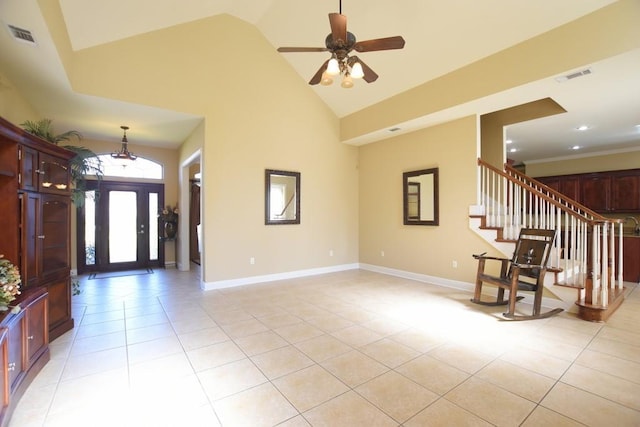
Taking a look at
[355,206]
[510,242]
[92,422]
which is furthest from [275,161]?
[92,422]

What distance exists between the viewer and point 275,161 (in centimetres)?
593

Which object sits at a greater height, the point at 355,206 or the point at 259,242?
the point at 355,206

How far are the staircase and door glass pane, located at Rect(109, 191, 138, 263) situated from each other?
7.47 meters

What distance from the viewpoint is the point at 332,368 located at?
2518 millimetres

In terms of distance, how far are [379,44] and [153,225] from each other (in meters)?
6.83

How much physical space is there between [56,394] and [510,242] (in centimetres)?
552

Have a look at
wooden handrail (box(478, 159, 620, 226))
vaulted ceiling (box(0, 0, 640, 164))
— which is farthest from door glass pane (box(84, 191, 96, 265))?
wooden handrail (box(478, 159, 620, 226))

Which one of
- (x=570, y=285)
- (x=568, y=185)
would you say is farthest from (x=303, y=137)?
(x=568, y=185)

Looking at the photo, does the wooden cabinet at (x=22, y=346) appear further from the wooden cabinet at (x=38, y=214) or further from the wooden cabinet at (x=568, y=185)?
the wooden cabinet at (x=568, y=185)

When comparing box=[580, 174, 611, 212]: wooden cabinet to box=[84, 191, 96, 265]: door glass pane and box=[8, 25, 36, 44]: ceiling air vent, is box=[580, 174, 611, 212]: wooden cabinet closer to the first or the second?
box=[8, 25, 36, 44]: ceiling air vent

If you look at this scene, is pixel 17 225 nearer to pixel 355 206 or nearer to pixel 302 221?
pixel 302 221

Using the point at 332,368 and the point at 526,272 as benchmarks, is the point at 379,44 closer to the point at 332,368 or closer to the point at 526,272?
the point at 332,368

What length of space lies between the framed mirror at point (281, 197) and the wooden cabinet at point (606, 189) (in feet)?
22.8

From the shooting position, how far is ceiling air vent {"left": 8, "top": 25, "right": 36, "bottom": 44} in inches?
108
